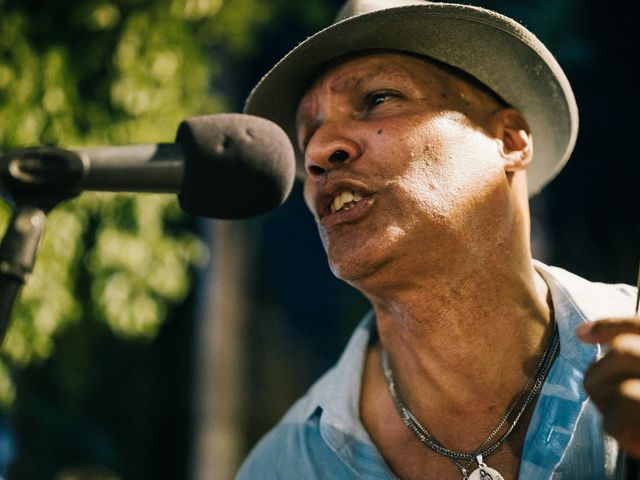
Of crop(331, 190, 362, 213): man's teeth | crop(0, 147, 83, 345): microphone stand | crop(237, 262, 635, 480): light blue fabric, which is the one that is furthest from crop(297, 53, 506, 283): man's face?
crop(0, 147, 83, 345): microphone stand

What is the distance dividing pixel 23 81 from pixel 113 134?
0.55 m

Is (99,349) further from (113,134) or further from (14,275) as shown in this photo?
(14,275)

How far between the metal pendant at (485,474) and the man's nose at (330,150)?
1.02m

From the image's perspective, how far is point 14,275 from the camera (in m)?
1.28

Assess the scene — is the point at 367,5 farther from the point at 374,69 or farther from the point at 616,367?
the point at 616,367

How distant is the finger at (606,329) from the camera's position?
1446 millimetres

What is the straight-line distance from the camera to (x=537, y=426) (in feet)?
6.75

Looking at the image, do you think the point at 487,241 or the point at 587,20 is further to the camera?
the point at 587,20

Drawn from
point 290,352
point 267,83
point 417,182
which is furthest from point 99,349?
point 417,182

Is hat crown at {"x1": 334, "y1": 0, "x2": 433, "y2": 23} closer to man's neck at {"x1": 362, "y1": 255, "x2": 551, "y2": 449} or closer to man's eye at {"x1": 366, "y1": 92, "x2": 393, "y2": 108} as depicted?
man's eye at {"x1": 366, "y1": 92, "x2": 393, "y2": 108}

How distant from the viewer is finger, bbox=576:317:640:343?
4.75ft

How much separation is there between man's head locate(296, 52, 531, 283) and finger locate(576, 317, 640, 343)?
2.28 ft

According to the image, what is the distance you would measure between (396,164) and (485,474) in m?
0.96

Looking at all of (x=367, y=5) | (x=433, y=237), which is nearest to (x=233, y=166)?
(x=433, y=237)
